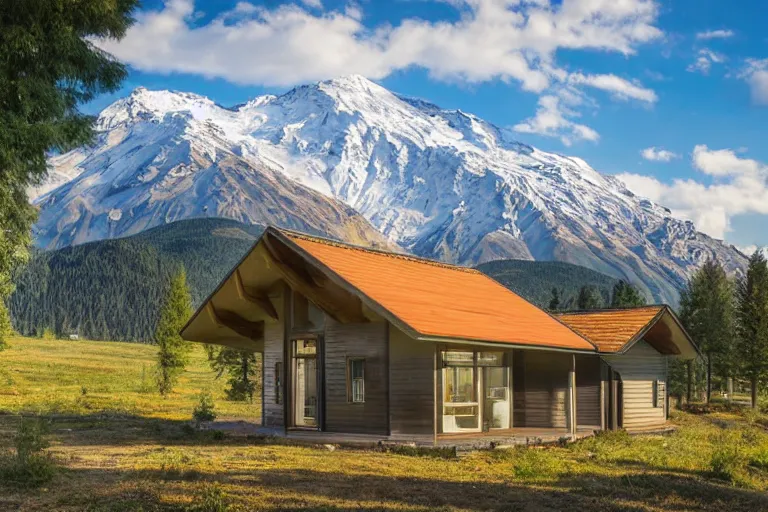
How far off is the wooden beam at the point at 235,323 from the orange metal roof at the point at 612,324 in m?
11.8

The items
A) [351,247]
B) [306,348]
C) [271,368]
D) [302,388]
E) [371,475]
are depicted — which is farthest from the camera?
[351,247]

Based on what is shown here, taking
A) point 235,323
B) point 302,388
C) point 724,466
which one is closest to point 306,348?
point 302,388

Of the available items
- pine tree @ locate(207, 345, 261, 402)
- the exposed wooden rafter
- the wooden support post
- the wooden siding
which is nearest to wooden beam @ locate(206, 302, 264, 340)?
the exposed wooden rafter

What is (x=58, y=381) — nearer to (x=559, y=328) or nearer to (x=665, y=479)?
(x=559, y=328)

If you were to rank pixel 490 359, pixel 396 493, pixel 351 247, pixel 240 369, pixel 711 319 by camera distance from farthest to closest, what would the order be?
pixel 711 319, pixel 240 369, pixel 351 247, pixel 490 359, pixel 396 493

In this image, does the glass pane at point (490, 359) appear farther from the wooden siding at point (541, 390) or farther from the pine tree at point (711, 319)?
the pine tree at point (711, 319)

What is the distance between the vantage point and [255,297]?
28.9 m

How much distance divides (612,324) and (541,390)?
208 inches

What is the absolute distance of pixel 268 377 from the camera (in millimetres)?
30359

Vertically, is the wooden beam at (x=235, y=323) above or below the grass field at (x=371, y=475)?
above

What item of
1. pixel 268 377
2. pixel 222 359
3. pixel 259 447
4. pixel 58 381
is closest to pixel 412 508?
pixel 259 447

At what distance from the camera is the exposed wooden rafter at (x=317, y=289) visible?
25.2 m

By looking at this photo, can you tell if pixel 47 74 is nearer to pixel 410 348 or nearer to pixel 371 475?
pixel 371 475

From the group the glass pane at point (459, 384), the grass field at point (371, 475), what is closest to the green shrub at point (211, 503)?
the grass field at point (371, 475)
